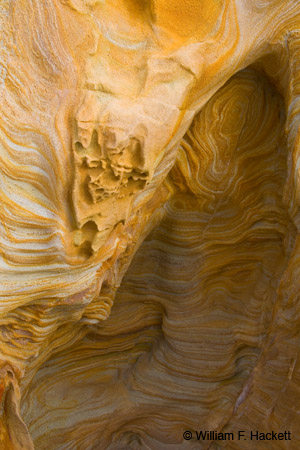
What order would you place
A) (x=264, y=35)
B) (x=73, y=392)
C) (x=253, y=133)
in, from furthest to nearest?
(x=73, y=392), (x=253, y=133), (x=264, y=35)

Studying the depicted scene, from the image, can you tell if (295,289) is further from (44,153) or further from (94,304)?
(44,153)

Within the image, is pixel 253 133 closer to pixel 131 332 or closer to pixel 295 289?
pixel 295 289

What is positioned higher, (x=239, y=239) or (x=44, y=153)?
(x=44, y=153)

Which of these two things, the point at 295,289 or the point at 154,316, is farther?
the point at 154,316

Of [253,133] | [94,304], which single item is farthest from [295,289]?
[94,304]

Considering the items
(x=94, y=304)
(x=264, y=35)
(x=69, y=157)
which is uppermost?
(x=264, y=35)

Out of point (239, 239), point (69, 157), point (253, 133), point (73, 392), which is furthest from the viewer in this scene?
point (73, 392)
